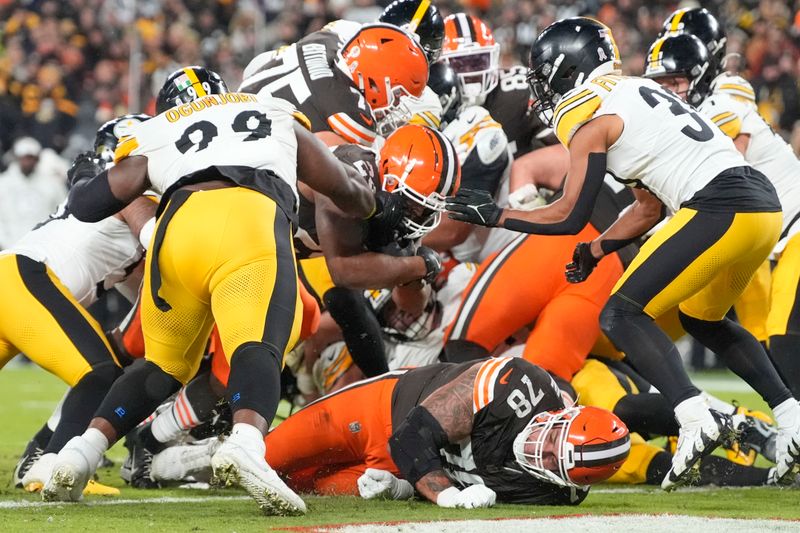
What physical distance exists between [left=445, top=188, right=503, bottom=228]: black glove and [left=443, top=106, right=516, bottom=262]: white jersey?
1.49 metres

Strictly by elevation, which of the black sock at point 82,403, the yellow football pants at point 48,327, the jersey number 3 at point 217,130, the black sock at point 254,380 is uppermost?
the jersey number 3 at point 217,130

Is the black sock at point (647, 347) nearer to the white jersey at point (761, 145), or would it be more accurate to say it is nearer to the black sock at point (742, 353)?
the black sock at point (742, 353)

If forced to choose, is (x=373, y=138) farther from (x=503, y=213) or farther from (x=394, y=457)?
(x=394, y=457)

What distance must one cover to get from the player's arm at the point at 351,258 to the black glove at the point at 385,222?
0.19 feet

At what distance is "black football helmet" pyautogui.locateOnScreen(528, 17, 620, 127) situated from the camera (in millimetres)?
4738

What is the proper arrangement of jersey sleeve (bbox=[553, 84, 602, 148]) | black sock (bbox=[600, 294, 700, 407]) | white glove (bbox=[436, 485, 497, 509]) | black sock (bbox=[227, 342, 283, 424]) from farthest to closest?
jersey sleeve (bbox=[553, 84, 602, 148]), black sock (bbox=[600, 294, 700, 407]), white glove (bbox=[436, 485, 497, 509]), black sock (bbox=[227, 342, 283, 424])

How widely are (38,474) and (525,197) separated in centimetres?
291

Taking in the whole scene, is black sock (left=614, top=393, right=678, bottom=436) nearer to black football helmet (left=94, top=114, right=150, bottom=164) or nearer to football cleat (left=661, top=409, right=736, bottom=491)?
football cleat (left=661, top=409, right=736, bottom=491)

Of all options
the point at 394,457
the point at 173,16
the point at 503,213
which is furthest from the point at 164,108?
the point at 173,16

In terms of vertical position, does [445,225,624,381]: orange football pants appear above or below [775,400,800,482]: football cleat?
above

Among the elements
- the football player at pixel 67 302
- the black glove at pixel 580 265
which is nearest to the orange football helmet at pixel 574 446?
the black glove at pixel 580 265

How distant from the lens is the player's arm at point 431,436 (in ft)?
13.0

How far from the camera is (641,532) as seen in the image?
3295 millimetres

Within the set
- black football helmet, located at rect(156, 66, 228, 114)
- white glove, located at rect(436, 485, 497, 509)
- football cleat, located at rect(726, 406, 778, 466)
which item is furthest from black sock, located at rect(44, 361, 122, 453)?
football cleat, located at rect(726, 406, 778, 466)
